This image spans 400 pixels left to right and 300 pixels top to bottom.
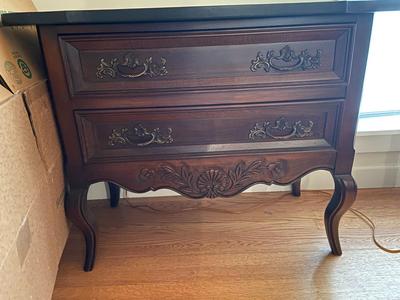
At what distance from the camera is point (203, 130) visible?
90 centimetres

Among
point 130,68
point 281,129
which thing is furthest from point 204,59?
point 281,129

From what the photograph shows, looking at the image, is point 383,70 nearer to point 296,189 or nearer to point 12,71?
point 296,189

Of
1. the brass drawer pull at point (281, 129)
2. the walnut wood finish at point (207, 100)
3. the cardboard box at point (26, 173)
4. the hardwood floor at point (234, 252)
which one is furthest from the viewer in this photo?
the hardwood floor at point (234, 252)

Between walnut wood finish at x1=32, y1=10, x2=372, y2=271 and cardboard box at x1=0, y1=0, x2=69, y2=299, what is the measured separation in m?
0.07

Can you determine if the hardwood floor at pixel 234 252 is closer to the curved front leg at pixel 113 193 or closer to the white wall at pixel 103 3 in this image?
the curved front leg at pixel 113 193

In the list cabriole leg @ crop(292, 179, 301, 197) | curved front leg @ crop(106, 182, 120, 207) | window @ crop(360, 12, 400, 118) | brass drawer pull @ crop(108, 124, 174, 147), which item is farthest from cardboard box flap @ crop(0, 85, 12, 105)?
window @ crop(360, 12, 400, 118)

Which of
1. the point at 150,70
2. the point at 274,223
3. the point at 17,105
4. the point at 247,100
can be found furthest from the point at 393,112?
the point at 17,105

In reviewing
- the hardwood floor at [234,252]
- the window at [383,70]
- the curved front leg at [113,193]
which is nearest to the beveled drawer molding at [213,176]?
the hardwood floor at [234,252]

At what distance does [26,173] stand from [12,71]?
0.24 m

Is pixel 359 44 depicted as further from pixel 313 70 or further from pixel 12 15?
pixel 12 15

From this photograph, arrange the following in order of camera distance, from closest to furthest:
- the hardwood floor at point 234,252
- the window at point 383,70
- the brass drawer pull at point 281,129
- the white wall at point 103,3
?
the brass drawer pull at point 281,129, the hardwood floor at point 234,252, the white wall at point 103,3, the window at point 383,70

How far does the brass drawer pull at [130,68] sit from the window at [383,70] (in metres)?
0.93

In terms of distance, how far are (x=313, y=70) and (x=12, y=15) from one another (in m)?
0.72

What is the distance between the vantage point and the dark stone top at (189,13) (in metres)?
0.74
